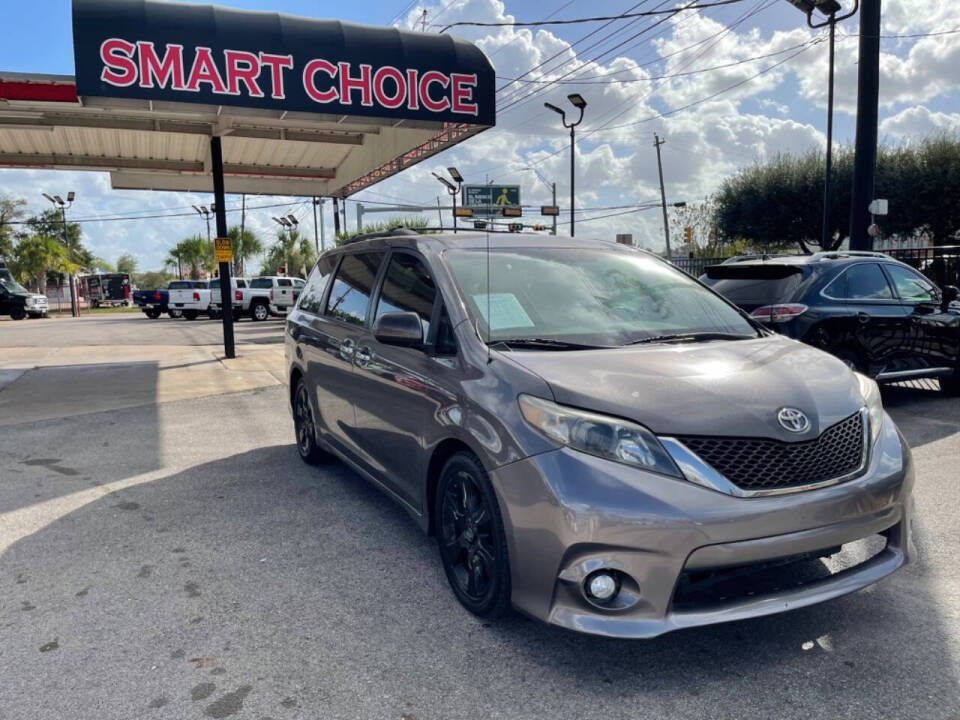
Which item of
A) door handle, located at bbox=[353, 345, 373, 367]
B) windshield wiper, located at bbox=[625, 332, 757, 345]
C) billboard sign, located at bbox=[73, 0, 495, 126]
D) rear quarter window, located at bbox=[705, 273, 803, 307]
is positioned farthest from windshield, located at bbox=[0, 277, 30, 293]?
windshield wiper, located at bbox=[625, 332, 757, 345]

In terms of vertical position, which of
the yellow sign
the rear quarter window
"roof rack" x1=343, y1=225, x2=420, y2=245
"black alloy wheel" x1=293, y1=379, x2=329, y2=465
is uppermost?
the yellow sign

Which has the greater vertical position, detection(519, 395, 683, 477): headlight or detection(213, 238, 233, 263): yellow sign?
detection(213, 238, 233, 263): yellow sign

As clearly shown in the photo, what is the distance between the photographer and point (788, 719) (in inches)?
95.8

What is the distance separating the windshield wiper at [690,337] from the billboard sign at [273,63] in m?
7.92

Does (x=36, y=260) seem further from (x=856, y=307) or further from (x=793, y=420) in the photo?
(x=793, y=420)

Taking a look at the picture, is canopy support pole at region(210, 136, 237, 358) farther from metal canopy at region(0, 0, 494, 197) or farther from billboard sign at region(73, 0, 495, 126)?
billboard sign at region(73, 0, 495, 126)

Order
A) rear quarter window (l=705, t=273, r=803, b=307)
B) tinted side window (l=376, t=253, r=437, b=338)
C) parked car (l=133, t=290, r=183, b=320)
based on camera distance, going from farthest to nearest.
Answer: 1. parked car (l=133, t=290, r=183, b=320)
2. rear quarter window (l=705, t=273, r=803, b=307)
3. tinted side window (l=376, t=253, r=437, b=338)

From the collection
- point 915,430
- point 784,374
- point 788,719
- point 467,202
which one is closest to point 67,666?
point 788,719

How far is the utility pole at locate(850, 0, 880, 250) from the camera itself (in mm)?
12906

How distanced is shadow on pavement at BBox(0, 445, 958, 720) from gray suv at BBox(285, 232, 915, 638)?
0.26m

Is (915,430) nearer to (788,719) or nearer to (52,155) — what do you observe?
(788,719)

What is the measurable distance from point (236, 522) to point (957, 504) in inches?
179

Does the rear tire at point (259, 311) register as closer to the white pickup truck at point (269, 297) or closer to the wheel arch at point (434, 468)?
the white pickup truck at point (269, 297)

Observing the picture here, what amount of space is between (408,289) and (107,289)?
184ft
